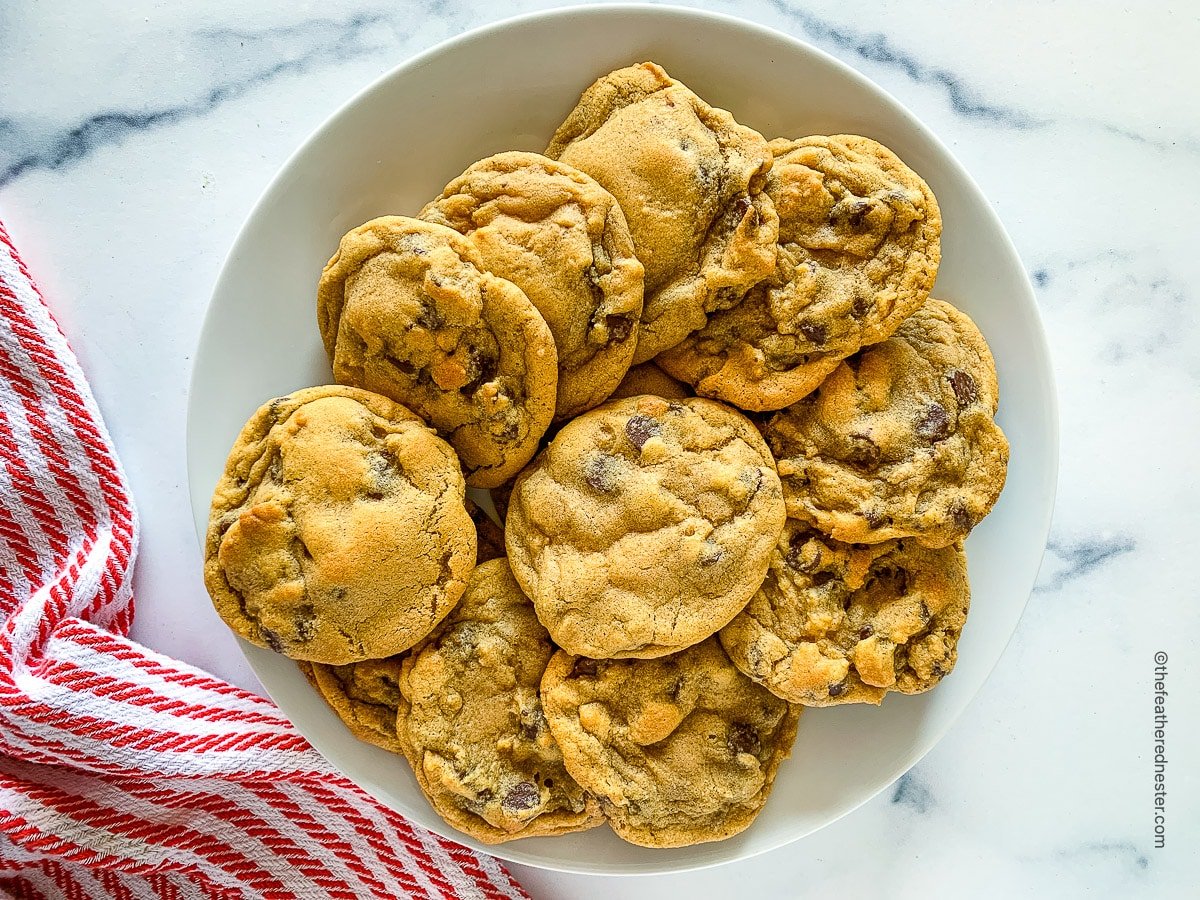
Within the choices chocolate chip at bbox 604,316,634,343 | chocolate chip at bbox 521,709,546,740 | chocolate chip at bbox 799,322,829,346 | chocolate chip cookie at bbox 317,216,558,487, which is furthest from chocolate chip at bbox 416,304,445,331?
chocolate chip at bbox 521,709,546,740

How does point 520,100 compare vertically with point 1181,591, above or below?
above

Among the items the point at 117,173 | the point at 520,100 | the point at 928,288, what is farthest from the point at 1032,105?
the point at 117,173

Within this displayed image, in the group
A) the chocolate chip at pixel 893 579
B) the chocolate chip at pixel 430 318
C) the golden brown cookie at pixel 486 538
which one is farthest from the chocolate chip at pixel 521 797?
the chocolate chip at pixel 430 318

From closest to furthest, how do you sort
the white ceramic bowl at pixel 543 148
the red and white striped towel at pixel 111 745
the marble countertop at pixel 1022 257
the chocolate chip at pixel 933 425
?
the chocolate chip at pixel 933 425
the white ceramic bowl at pixel 543 148
the red and white striped towel at pixel 111 745
the marble countertop at pixel 1022 257

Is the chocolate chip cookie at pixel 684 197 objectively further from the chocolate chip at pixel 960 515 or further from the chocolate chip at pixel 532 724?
the chocolate chip at pixel 532 724

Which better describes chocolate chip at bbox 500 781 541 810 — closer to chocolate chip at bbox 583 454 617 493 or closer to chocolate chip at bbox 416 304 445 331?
chocolate chip at bbox 583 454 617 493

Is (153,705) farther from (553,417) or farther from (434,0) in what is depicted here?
(434,0)

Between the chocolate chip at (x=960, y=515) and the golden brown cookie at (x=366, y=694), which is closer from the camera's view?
the chocolate chip at (x=960, y=515)

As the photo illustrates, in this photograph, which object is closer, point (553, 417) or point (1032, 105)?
point (553, 417)
